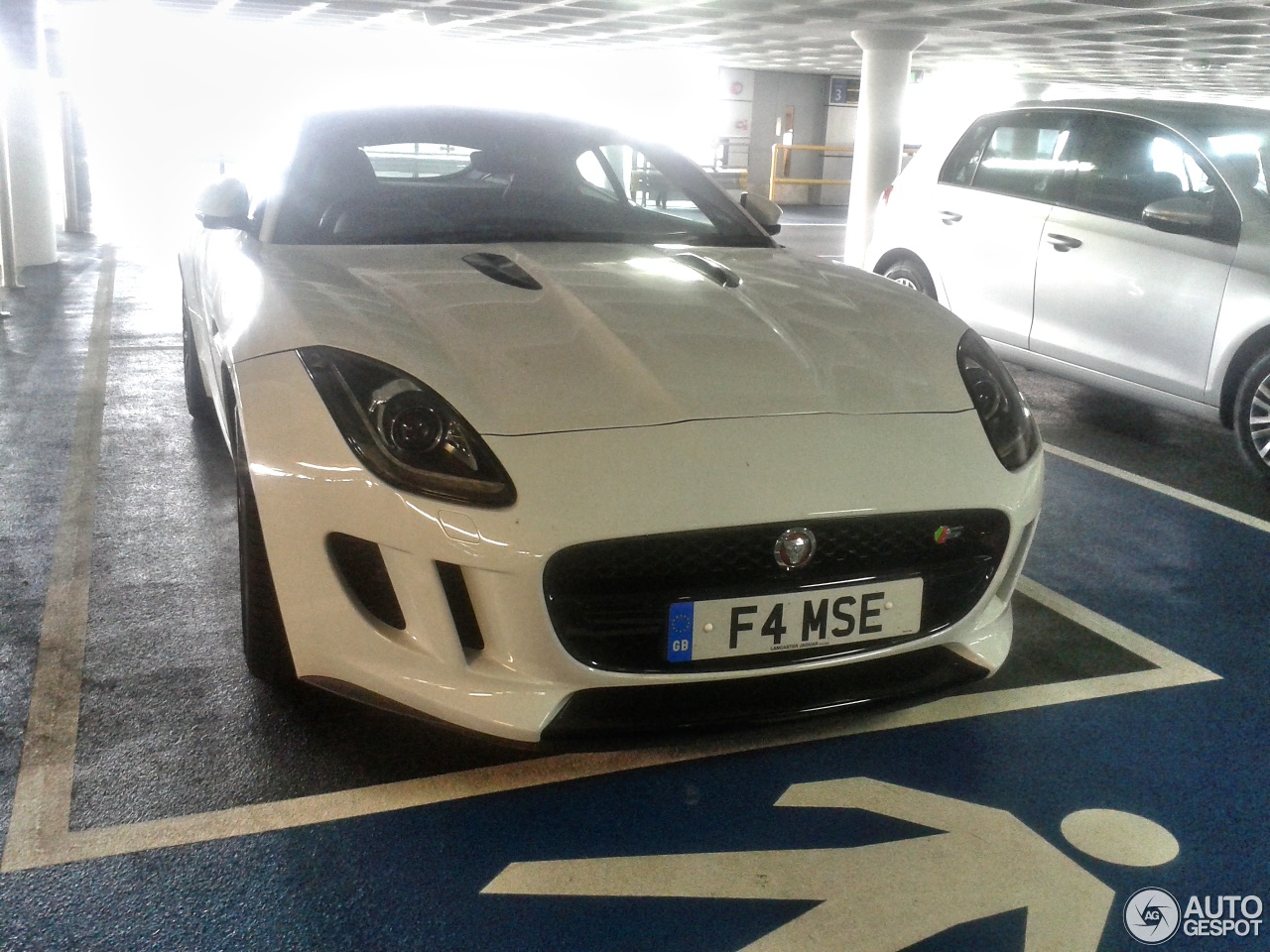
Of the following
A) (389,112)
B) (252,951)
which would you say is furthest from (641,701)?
(389,112)

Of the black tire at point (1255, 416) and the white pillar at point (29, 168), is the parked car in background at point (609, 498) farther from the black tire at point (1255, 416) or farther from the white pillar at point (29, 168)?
the white pillar at point (29, 168)

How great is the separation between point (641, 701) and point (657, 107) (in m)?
27.7

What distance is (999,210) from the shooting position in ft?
17.8

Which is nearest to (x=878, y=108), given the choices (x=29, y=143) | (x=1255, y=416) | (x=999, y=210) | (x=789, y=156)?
(x=29, y=143)

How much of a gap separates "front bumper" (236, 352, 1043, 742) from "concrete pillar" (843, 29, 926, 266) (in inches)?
497

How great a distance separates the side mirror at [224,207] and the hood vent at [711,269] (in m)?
1.16

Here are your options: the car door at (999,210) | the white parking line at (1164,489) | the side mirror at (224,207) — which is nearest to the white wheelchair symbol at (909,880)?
the side mirror at (224,207)

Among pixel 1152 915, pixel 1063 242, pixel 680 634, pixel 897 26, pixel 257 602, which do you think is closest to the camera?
pixel 1152 915

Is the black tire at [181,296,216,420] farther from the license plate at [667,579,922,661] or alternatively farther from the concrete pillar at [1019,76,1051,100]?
the concrete pillar at [1019,76,1051,100]

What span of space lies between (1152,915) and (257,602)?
1.69 metres

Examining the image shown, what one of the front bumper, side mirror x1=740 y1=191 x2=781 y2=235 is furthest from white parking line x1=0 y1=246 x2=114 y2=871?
side mirror x1=740 y1=191 x2=781 y2=235

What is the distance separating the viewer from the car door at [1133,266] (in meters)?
4.47

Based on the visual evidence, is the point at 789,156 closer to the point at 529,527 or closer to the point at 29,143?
the point at 29,143

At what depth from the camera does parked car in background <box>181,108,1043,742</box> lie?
6.46 ft
